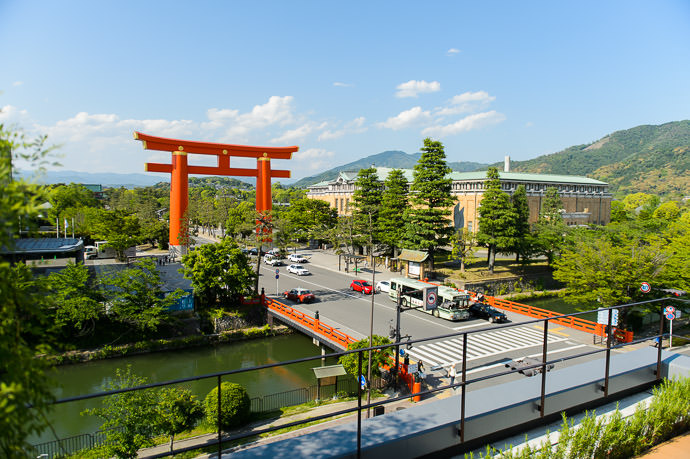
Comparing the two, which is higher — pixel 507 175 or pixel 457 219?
pixel 507 175

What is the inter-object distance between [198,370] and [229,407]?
672 cm

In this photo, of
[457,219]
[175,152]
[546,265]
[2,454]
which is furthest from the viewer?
[457,219]

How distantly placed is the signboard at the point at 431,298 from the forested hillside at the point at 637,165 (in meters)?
116

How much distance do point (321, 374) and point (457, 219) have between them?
3495cm

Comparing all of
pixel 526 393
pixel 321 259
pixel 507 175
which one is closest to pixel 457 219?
pixel 507 175

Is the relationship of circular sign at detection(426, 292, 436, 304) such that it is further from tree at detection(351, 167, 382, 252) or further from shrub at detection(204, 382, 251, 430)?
tree at detection(351, 167, 382, 252)

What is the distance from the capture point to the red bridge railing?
17391mm

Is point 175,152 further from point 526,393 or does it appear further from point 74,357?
point 526,393

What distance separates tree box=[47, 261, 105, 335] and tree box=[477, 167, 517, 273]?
25.1 metres

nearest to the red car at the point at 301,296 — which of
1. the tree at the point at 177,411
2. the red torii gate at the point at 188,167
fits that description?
the red torii gate at the point at 188,167

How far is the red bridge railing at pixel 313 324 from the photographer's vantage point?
17391 mm

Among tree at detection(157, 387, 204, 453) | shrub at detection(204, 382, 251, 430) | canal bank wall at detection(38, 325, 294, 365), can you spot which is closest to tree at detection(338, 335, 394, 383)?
shrub at detection(204, 382, 251, 430)

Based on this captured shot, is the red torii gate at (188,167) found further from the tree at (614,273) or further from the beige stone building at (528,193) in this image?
the tree at (614,273)

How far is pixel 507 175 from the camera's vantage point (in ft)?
160
